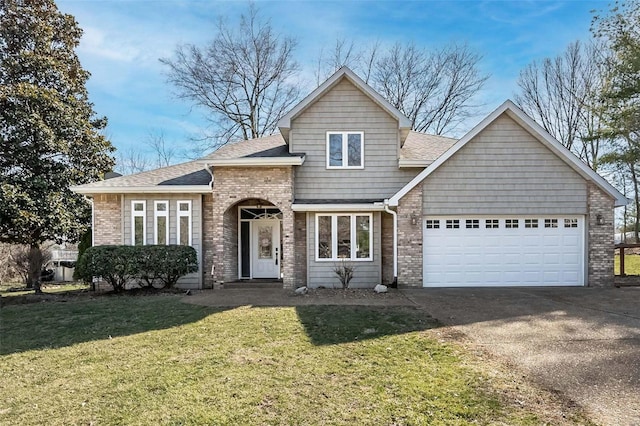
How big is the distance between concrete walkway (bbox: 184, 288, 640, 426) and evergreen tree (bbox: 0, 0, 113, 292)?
738 cm

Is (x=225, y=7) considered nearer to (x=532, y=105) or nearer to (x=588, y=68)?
(x=532, y=105)

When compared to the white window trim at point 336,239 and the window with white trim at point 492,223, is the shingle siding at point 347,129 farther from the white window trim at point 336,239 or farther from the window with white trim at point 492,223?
the window with white trim at point 492,223

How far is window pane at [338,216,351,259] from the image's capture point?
1295cm

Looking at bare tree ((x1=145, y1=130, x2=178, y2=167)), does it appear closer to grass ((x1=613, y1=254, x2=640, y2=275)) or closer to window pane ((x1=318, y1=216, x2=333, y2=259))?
window pane ((x1=318, y1=216, x2=333, y2=259))

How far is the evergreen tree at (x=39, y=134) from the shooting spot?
14031 mm

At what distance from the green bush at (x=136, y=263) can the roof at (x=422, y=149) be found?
7.87 metres

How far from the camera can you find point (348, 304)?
31.1 ft

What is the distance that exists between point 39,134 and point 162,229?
6322mm

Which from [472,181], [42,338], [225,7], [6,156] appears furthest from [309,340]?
[225,7]

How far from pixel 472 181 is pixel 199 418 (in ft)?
34.4

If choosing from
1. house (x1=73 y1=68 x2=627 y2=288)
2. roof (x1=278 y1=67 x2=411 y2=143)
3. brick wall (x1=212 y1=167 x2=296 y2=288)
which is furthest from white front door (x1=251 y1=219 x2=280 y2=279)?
roof (x1=278 y1=67 x2=411 y2=143)

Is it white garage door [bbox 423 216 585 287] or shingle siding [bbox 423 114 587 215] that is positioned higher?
shingle siding [bbox 423 114 587 215]

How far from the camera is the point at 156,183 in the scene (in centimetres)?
1322

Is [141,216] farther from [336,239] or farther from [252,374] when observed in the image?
[252,374]
